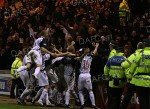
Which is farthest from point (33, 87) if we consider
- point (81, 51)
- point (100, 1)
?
point (100, 1)

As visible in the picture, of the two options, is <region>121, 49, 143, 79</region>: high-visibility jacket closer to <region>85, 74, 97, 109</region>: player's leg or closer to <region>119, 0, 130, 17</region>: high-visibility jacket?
<region>85, 74, 97, 109</region>: player's leg

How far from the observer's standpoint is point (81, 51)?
733 inches

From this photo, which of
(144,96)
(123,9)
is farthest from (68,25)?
(144,96)

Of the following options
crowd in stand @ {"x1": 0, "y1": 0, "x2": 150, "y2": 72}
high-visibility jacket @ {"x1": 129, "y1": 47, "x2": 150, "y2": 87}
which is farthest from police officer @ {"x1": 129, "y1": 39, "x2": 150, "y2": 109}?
crowd in stand @ {"x1": 0, "y1": 0, "x2": 150, "y2": 72}

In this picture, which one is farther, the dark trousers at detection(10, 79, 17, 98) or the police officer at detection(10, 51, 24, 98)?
the dark trousers at detection(10, 79, 17, 98)

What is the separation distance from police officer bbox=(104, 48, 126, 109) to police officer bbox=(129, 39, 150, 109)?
4.07 ft

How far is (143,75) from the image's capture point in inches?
521

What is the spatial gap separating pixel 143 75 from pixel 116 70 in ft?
5.09

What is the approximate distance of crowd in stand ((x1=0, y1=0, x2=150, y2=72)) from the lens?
19.7 meters

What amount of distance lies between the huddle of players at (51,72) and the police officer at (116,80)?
11.7 feet

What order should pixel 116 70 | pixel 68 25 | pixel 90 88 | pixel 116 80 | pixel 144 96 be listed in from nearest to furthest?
pixel 144 96 < pixel 116 80 < pixel 116 70 < pixel 90 88 < pixel 68 25

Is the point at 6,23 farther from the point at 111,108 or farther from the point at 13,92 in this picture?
the point at 111,108

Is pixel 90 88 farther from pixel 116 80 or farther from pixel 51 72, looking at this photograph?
pixel 116 80

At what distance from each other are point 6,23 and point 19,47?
2.23 m
